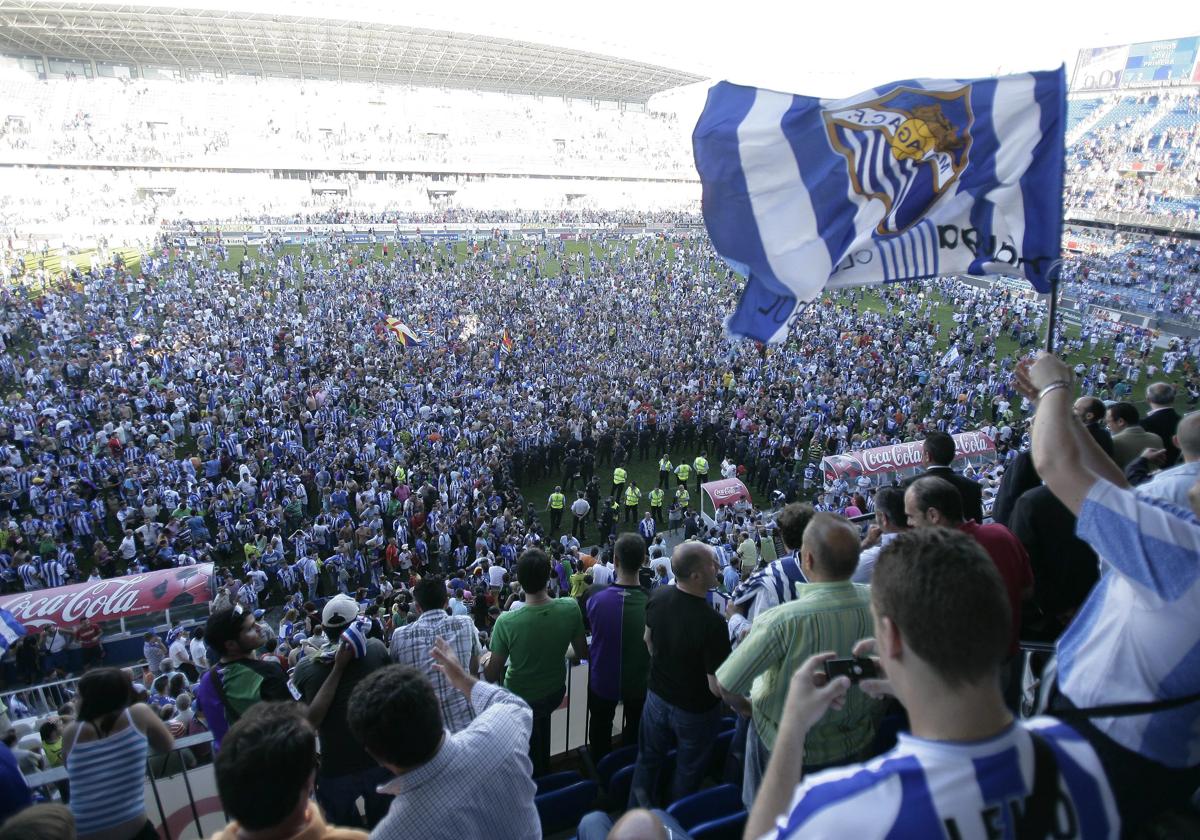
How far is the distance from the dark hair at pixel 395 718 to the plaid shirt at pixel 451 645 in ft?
3.96

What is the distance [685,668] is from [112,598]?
9.10 m

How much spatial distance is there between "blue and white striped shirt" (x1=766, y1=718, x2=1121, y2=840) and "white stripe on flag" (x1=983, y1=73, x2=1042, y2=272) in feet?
10.3

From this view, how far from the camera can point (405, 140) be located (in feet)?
195

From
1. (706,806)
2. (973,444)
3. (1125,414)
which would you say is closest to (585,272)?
(973,444)

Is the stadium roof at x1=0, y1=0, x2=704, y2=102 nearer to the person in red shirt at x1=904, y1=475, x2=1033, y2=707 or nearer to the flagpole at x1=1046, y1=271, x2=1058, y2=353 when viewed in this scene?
the flagpole at x1=1046, y1=271, x2=1058, y2=353

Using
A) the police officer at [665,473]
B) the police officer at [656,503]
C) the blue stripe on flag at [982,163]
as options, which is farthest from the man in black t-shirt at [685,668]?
the police officer at [665,473]

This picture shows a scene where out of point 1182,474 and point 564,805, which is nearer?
point 1182,474

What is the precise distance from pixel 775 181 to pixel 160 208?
168ft

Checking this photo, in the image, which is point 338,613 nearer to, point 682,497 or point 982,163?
point 982,163

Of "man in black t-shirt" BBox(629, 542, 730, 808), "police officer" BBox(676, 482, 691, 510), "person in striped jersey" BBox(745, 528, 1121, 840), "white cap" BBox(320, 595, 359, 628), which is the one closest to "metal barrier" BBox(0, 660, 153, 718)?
"white cap" BBox(320, 595, 359, 628)

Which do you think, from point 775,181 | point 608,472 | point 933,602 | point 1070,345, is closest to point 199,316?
point 608,472

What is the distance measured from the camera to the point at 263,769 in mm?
1658

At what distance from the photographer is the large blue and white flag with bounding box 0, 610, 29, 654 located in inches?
305

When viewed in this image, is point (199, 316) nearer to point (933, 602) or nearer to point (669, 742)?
point (669, 742)
